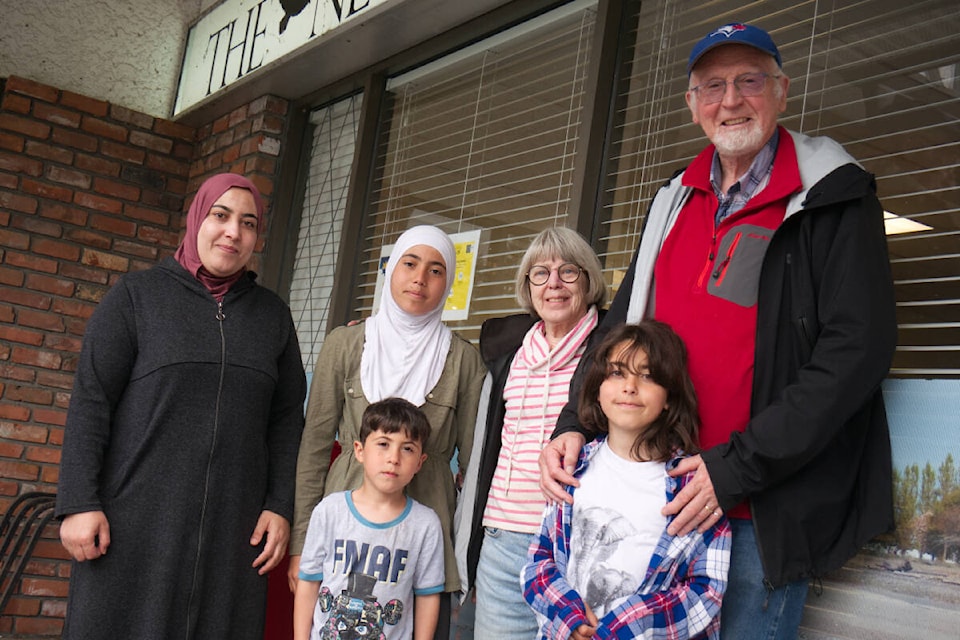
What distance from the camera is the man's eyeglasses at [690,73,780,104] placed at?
1.96m

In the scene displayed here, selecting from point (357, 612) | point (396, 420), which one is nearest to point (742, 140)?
point (396, 420)

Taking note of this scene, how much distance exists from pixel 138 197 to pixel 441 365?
10.6ft

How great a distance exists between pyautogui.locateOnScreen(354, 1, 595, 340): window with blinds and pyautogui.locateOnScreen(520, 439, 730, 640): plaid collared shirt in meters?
1.68

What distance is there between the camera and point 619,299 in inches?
87.0

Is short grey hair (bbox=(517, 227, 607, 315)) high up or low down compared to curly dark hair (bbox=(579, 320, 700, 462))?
up

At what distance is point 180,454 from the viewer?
235 cm

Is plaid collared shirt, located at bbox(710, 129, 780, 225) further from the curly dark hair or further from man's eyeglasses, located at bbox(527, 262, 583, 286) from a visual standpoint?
man's eyeglasses, located at bbox(527, 262, 583, 286)

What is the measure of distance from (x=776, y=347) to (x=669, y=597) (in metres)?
0.50

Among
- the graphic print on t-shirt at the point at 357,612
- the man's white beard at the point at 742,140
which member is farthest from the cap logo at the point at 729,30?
the graphic print on t-shirt at the point at 357,612

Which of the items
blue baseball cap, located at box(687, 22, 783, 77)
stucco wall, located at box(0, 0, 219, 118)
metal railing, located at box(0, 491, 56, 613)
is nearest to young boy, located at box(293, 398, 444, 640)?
blue baseball cap, located at box(687, 22, 783, 77)

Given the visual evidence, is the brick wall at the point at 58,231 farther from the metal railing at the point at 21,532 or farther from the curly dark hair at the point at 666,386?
the curly dark hair at the point at 666,386

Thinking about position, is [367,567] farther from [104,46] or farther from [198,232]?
[104,46]

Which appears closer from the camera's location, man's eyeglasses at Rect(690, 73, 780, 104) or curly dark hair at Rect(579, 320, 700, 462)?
curly dark hair at Rect(579, 320, 700, 462)

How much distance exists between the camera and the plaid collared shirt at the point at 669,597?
1.70m
